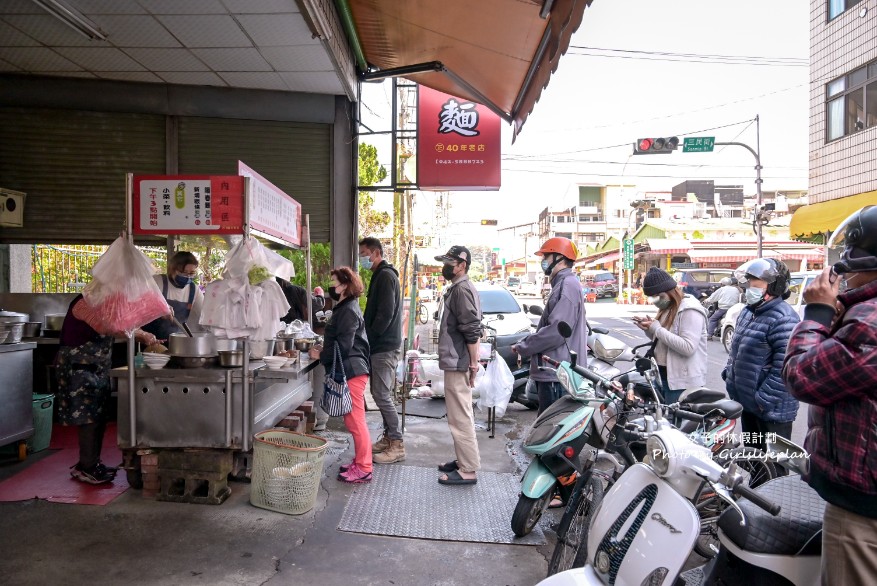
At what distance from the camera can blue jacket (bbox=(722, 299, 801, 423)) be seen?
3.73 meters

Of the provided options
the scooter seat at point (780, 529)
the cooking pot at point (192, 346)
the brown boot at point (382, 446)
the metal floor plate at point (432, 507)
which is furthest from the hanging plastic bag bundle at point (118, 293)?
the scooter seat at point (780, 529)

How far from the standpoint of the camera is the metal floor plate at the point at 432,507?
4027mm

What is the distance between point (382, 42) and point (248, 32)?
174 cm

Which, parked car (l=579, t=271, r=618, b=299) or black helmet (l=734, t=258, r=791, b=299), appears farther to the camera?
parked car (l=579, t=271, r=618, b=299)

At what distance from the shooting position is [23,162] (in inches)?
275

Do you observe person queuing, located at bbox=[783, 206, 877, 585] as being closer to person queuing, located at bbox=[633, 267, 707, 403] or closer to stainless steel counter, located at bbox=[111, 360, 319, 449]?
person queuing, located at bbox=[633, 267, 707, 403]

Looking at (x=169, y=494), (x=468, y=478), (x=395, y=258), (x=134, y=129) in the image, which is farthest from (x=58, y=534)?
(x=395, y=258)

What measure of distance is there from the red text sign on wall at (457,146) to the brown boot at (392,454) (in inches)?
144

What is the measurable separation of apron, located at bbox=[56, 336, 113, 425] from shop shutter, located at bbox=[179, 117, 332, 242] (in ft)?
11.4

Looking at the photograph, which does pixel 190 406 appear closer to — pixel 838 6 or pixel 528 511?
pixel 528 511

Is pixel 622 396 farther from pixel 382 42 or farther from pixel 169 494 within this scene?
pixel 382 42

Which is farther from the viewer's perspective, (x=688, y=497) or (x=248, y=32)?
(x=248, y=32)

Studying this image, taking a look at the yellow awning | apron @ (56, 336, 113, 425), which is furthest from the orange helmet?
the yellow awning

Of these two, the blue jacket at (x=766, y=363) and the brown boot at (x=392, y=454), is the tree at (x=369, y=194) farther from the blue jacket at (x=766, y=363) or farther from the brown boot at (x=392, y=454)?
the blue jacket at (x=766, y=363)
